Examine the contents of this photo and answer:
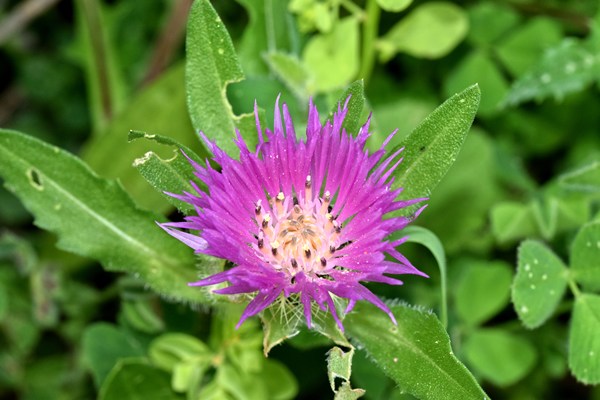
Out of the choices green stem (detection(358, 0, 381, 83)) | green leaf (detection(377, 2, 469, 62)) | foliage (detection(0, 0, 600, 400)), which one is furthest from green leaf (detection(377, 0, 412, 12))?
green leaf (detection(377, 2, 469, 62))

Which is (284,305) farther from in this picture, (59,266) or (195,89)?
(59,266)

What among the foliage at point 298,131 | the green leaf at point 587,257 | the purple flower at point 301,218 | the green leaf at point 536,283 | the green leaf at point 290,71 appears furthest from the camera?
the green leaf at point 290,71

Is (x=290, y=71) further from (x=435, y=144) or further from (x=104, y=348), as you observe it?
(x=104, y=348)

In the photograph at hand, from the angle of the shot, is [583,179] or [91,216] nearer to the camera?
[91,216]

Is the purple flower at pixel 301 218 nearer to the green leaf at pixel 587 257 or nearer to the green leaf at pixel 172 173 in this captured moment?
the green leaf at pixel 172 173

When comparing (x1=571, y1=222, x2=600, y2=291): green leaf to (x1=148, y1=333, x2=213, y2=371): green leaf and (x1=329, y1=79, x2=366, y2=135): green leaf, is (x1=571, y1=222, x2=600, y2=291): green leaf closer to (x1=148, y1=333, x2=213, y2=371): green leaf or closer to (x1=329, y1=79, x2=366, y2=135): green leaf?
(x1=329, y1=79, x2=366, y2=135): green leaf

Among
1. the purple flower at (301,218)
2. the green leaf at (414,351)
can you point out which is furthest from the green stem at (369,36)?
the green leaf at (414,351)

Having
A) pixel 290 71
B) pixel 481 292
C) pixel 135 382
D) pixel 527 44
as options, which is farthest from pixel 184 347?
pixel 527 44
